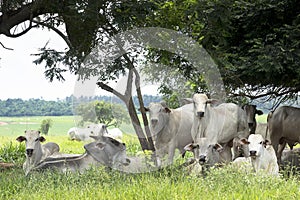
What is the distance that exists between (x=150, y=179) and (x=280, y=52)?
2.97 meters

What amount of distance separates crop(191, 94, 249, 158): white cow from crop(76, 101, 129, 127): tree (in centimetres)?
121

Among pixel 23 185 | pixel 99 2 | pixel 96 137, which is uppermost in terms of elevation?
pixel 99 2

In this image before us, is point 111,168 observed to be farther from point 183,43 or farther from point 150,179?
point 183,43

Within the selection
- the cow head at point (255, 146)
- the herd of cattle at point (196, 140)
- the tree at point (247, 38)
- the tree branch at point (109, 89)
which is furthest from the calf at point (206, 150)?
the tree branch at point (109, 89)

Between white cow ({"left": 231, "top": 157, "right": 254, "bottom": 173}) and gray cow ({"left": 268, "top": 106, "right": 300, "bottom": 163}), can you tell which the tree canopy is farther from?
white cow ({"left": 231, "top": 157, "right": 254, "bottom": 173})

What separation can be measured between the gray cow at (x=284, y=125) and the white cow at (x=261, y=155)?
9.15 feet

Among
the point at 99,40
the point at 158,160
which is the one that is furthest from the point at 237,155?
the point at 99,40

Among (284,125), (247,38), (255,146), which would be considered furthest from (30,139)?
(284,125)

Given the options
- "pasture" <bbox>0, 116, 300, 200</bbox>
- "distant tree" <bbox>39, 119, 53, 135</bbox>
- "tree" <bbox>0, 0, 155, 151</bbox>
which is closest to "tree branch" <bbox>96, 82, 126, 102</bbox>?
"tree" <bbox>0, 0, 155, 151</bbox>

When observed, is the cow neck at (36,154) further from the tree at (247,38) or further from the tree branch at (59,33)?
the tree branch at (59,33)

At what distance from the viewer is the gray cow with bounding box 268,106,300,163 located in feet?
32.3

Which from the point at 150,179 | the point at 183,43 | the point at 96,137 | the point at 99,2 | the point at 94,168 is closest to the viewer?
the point at 150,179

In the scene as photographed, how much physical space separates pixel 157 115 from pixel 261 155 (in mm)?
1825

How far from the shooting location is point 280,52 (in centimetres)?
796
